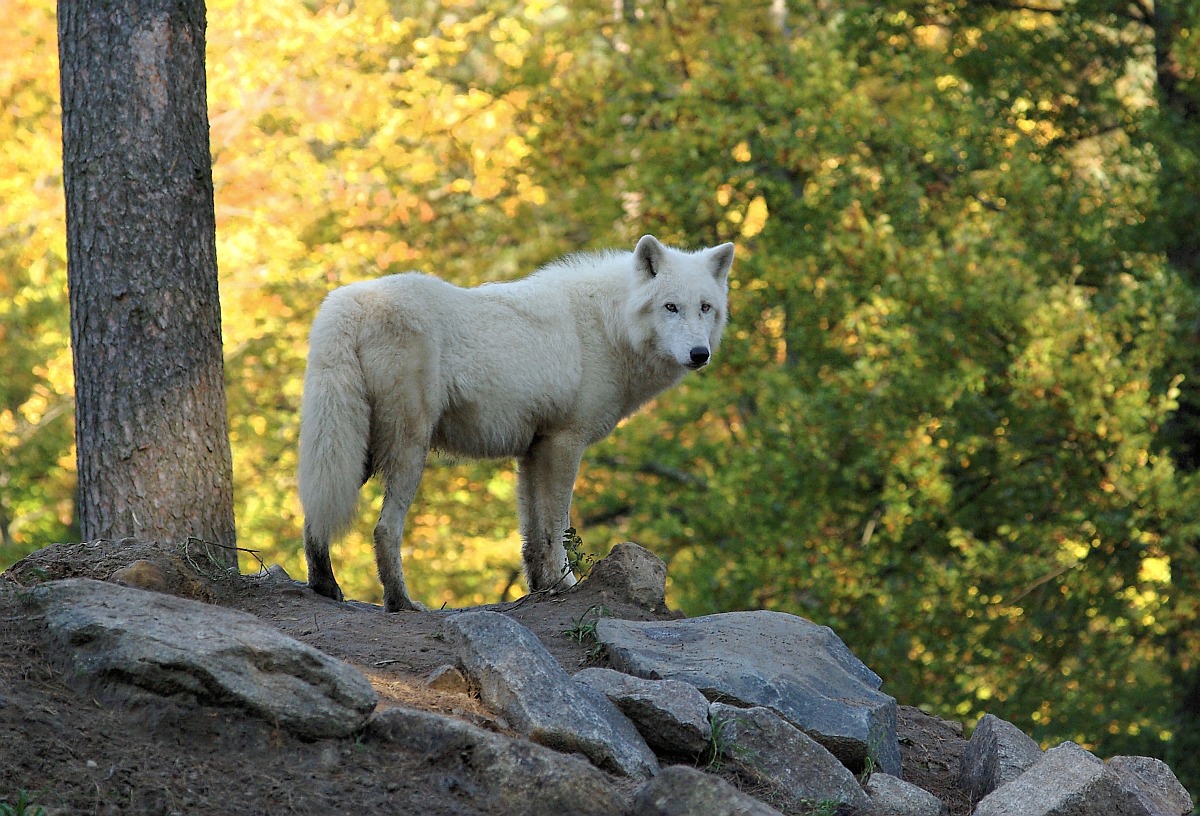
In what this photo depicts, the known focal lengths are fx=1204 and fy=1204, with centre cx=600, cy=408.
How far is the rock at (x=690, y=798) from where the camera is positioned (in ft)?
12.2

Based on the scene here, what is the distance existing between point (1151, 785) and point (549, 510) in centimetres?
332

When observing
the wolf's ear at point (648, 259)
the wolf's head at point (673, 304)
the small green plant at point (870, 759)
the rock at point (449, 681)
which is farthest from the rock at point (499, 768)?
the wolf's ear at point (648, 259)

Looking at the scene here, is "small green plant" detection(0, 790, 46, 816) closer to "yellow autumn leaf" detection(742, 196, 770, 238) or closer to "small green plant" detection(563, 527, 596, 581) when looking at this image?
"small green plant" detection(563, 527, 596, 581)

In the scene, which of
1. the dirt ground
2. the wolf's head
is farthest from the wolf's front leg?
the dirt ground

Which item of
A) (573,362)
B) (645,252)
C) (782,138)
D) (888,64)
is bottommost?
(573,362)

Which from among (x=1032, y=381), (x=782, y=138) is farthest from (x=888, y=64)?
(x=1032, y=381)

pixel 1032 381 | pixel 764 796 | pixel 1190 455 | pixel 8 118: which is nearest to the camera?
pixel 764 796

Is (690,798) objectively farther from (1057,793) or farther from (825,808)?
(1057,793)

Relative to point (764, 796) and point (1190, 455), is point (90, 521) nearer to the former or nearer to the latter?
point (764, 796)

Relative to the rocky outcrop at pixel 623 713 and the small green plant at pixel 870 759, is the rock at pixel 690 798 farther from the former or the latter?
the small green plant at pixel 870 759

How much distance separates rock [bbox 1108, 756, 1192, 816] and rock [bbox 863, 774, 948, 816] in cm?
77

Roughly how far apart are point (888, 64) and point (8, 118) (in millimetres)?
Answer: 11848

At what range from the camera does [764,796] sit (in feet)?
14.3

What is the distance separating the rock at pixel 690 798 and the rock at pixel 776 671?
1.00 meters
